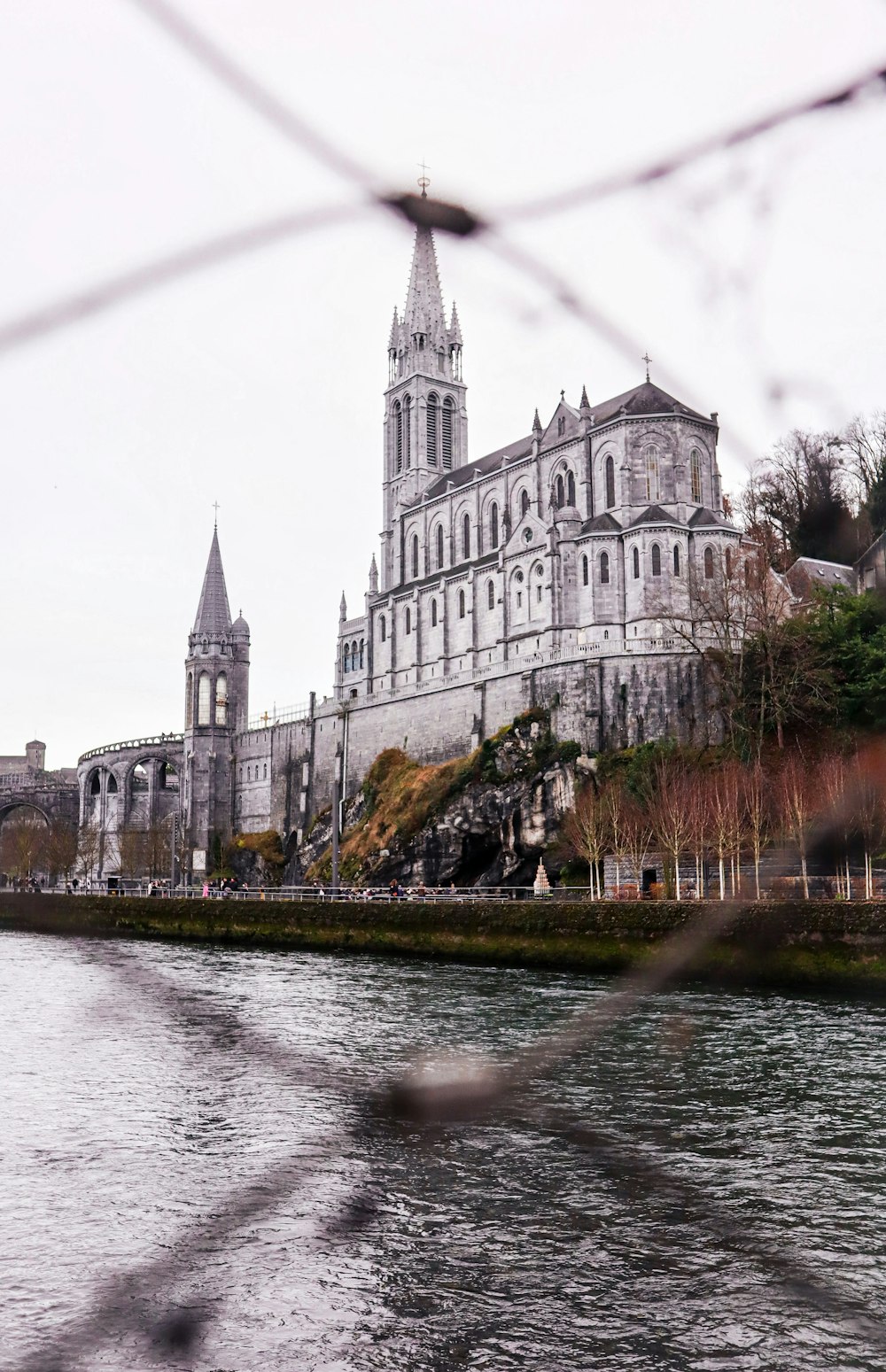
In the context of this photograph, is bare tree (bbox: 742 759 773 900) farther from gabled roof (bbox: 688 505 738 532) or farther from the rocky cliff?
gabled roof (bbox: 688 505 738 532)

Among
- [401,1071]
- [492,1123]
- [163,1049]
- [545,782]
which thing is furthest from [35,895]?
[545,782]

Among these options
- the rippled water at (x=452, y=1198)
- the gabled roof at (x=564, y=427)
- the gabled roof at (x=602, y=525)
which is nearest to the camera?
the rippled water at (x=452, y=1198)

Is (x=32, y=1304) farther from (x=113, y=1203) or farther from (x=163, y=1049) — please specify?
(x=163, y=1049)

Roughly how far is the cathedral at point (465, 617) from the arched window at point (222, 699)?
120 mm

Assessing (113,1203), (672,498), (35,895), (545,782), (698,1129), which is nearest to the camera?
(35,895)

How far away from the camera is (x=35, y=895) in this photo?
5.64 metres

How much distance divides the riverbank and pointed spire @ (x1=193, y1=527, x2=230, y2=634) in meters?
41.2

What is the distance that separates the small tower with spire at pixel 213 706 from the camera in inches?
2953

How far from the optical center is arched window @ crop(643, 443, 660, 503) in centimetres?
5584

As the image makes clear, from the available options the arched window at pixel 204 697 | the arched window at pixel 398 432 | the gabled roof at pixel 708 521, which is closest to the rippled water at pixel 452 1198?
the gabled roof at pixel 708 521

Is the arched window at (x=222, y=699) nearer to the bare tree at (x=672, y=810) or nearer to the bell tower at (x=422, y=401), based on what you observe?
the bell tower at (x=422, y=401)

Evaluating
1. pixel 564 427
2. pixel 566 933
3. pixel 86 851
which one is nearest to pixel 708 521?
pixel 564 427

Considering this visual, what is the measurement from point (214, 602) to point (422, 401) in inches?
806

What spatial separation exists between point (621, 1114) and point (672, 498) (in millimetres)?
45437
